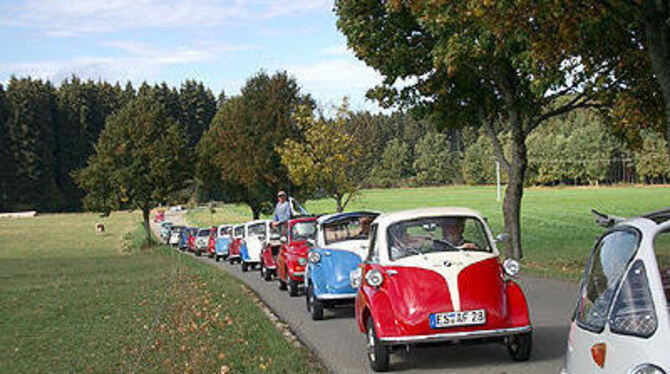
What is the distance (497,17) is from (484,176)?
139 metres

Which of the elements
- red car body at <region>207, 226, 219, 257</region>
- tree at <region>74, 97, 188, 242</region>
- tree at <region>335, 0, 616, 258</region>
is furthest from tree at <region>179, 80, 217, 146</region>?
tree at <region>335, 0, 616, 258</region>

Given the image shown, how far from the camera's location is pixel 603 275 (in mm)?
5371

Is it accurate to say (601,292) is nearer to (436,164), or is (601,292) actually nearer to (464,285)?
(464,285)

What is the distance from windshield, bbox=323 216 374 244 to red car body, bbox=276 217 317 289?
2533 mm

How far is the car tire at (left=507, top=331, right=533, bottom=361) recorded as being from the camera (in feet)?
30.3

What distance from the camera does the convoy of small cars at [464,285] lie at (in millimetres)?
→ 4754

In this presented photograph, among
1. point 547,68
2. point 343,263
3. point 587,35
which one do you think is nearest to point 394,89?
point 587,35

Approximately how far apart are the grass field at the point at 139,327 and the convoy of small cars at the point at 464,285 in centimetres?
116

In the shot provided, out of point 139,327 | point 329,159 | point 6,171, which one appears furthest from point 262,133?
point 6,171

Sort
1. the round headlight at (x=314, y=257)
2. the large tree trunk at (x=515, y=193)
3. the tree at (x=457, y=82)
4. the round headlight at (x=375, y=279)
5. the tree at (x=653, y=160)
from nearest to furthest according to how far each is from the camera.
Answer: the round headlight at (x=375, y=279) → the round headlight at (x=314, y=257) → the tree at (x=457, y=82) → the large tree trunk at (x=515, y=193) → the tree at (x=653, y=160)

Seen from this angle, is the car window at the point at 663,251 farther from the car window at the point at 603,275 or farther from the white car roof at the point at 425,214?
the white car roof at the point at 425,214

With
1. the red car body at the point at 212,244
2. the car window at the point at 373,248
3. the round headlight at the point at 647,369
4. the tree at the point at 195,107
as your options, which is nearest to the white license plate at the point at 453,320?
the car window at the point at 373,248

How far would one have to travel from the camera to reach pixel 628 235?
5.16 m

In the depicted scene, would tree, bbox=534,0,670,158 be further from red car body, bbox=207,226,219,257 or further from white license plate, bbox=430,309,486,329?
red car body, bbox=207,226,219,257
